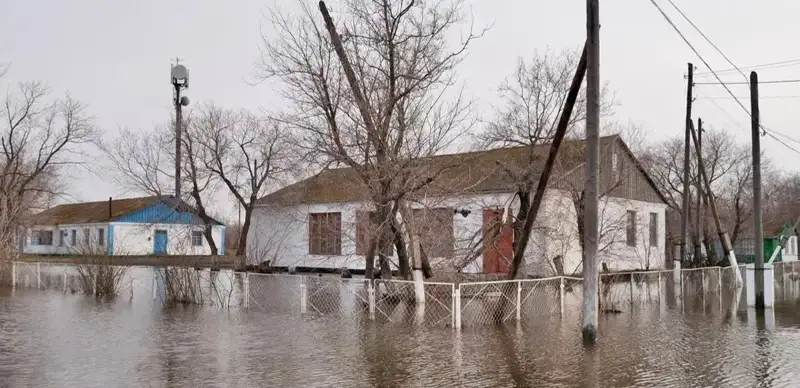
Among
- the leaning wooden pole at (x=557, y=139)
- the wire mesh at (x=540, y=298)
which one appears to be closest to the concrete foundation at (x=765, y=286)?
the wire mesh at (x=540, y=298)

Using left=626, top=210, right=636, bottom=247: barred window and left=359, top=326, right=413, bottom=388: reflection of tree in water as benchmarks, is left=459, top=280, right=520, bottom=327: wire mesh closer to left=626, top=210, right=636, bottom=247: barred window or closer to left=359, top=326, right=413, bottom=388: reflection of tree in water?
left=359, top=326, right=413, bottom=388: reflection of tree in water

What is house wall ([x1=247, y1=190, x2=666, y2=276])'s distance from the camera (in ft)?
65.3

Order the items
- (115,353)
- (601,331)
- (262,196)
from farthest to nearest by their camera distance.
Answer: (262,196) → (601,331) → (115,353)

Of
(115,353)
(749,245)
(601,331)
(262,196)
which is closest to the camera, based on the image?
(115,353)

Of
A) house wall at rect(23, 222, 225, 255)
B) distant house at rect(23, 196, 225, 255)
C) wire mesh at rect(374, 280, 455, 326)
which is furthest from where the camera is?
distant house at rect(23, 196, 225, 255)

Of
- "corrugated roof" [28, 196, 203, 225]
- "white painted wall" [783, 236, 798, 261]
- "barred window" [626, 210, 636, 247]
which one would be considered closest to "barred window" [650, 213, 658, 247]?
"barred window" [626, 210, 636, 247]

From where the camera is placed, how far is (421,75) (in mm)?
16109

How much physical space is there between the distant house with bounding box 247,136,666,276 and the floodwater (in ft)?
12.0

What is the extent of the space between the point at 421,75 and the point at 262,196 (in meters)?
18.8

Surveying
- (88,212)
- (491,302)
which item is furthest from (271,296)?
(88,212)

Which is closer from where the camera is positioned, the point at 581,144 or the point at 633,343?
the point at 633,343

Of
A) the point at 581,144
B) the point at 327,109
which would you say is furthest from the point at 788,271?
the point at 327,109

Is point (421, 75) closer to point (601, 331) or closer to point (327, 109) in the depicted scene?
point (327, 109)

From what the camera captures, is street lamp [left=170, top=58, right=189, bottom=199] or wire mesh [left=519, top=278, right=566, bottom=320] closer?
wire mesh [left=519, top=278, right=566, bottom=320]
